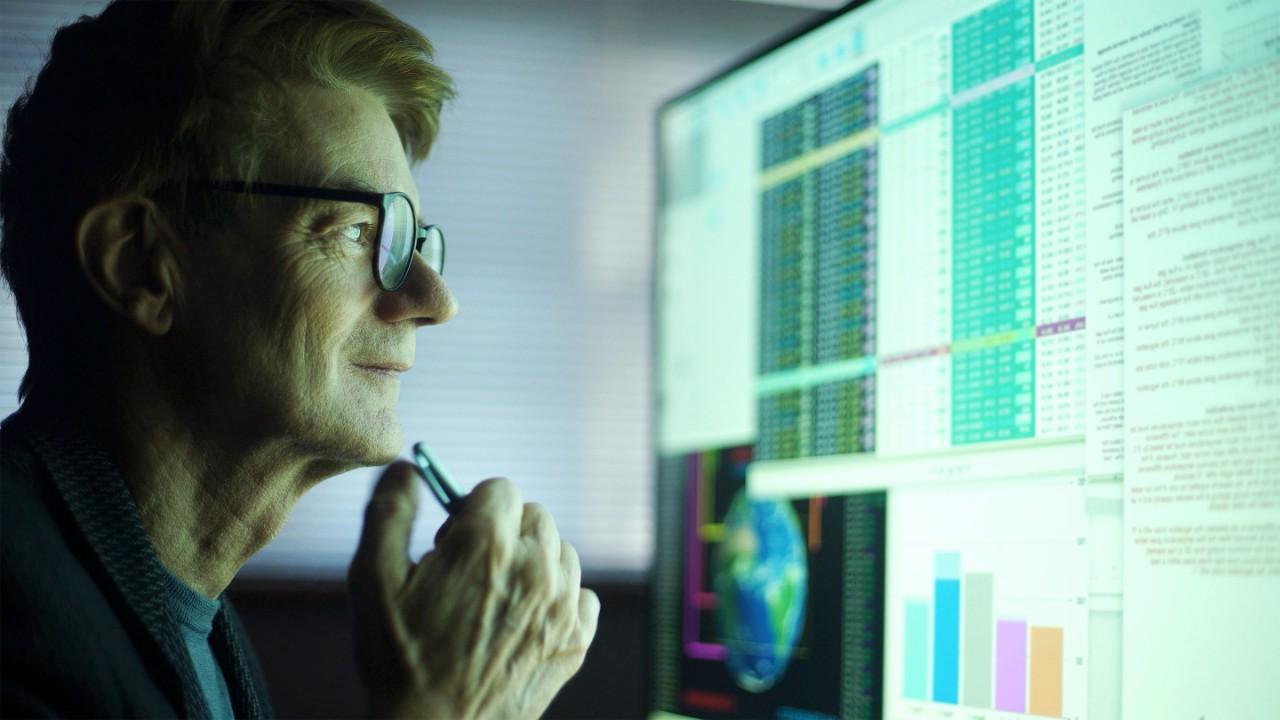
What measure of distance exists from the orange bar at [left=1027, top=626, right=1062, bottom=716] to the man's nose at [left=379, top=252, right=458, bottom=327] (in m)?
0.61

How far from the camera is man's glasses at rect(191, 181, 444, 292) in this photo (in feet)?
3.43

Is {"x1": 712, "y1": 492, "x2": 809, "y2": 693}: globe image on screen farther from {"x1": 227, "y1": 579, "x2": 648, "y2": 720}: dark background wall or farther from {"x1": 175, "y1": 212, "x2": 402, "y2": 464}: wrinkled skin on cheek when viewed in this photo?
{"x1": 175, "y1": 212, "x2": 402, "y2": 464}: wrinkled skin on cheek

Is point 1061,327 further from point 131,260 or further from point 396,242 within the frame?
point 131,260

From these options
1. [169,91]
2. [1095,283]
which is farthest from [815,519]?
[169,91]

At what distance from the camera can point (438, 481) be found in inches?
42.1

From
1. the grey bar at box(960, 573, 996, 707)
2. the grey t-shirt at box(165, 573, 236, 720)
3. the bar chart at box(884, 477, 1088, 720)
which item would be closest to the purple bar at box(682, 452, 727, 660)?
the bar chart at box(884, 477, 1088, 720)

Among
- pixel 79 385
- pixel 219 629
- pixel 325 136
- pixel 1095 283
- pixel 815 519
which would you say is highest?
pixel 325 136

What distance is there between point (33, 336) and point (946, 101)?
909 millimetres

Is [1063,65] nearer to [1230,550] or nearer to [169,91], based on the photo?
[1230,550]

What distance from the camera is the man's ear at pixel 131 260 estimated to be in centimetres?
101

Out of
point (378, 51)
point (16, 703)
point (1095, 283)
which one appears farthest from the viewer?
point (378, 51)

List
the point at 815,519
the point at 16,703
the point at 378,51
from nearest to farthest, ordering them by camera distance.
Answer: the point at 16,703, the point at 378,51, the point at 815,519

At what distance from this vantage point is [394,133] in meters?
1.16

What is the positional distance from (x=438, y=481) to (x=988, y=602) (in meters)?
0.52
